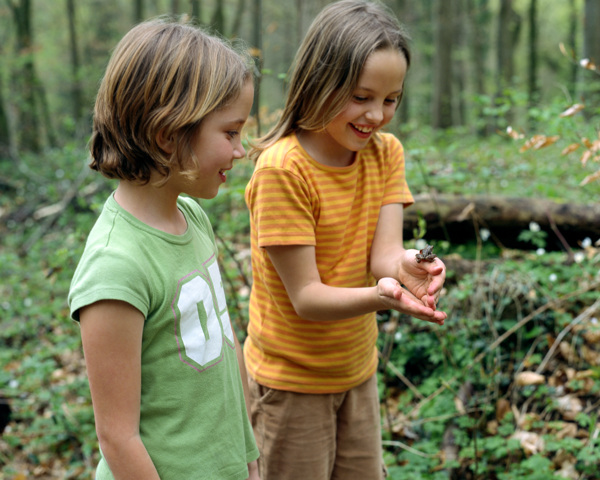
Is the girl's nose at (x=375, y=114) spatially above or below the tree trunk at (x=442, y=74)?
above

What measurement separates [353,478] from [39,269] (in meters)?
5.66

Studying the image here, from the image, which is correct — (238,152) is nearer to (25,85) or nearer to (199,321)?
(199,321)

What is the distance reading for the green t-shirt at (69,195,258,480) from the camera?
48.0 inches

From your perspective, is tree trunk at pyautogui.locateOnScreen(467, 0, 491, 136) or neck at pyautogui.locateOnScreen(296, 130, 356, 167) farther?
tree trunk at pyautogui.locateOnScreen(467, 0, 491, 136)

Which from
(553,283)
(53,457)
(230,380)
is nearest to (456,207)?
(553,283)

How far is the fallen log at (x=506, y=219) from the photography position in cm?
377

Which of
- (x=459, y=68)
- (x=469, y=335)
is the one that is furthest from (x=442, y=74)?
(x=469, y=335)

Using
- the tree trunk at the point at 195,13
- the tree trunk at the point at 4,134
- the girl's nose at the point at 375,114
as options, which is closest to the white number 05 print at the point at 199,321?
the girl's nose at the point at 375,114

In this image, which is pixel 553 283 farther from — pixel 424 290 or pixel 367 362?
pixel 424 290

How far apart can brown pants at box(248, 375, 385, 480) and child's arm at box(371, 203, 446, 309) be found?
0.49m

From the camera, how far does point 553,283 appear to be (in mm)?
3391

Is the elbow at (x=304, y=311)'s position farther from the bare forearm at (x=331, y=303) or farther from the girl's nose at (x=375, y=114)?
the girl's nose at (x=375, y=114)

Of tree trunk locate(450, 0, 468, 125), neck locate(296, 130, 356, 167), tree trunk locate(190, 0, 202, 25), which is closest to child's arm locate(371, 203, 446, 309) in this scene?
neck locate(296, 130, 356, 167)

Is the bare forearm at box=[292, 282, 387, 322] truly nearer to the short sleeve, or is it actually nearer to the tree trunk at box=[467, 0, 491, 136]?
the short sleeve
